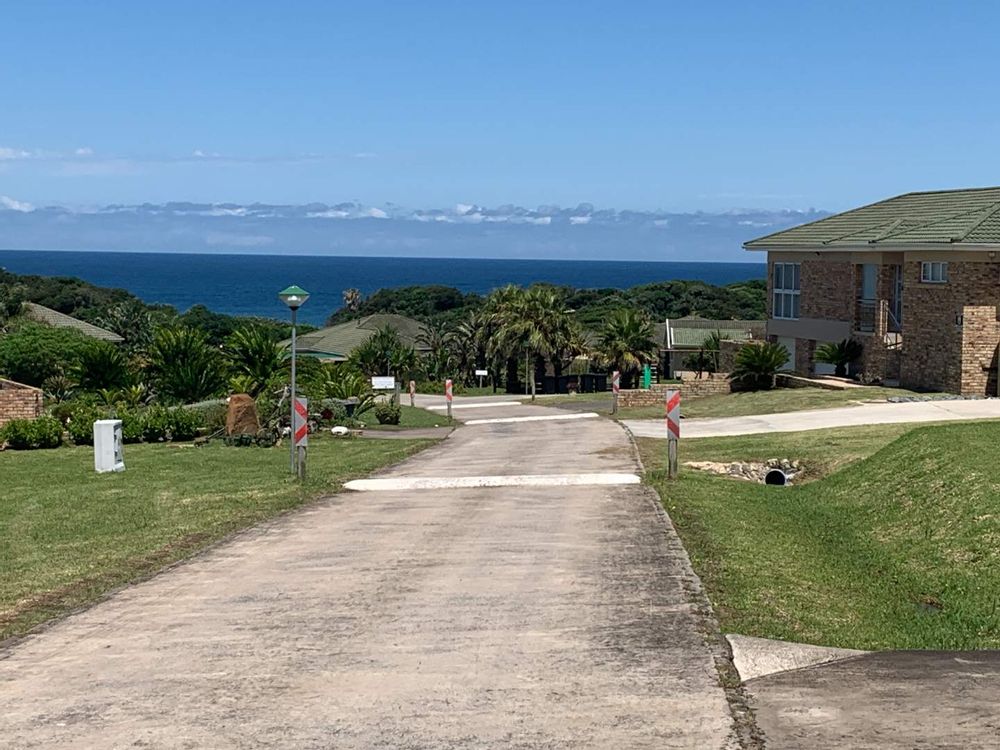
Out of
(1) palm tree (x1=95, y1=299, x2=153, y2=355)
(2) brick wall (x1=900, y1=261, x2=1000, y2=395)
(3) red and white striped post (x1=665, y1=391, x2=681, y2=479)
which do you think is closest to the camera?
(3) red and white striped post (x1=665, y1=391, x2=681, y2=479)

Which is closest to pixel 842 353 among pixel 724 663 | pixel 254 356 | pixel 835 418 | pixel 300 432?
pixel 835 418

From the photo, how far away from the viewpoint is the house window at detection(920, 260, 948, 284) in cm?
3719

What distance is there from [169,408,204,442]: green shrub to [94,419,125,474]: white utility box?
24.7ft

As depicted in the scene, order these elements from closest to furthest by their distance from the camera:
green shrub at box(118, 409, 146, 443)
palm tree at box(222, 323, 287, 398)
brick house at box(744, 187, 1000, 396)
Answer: green shrub at box(118, 409, 146, 443), brick house at box(744, 187, 1000, 396), palm tree at box(222, 323, 287, 398)

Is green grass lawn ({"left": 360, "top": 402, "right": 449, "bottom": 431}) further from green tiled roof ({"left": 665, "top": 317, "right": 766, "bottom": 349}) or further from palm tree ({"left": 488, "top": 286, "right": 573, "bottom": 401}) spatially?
green tiled roof ({"left": 665, "top": 317, "right": 766, "bottom": 349})

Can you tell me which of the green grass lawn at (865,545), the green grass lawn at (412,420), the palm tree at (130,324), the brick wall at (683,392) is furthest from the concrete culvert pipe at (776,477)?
the palm tree at (130,324)

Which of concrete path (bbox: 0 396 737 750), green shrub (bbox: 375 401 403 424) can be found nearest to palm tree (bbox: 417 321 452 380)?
green shrub (bbox: 375 401 403 424)

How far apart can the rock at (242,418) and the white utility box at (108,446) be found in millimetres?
6332

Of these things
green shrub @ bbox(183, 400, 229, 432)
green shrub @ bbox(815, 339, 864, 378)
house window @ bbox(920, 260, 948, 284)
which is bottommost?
green shrub @ bbox(183, 400, 229, 432)

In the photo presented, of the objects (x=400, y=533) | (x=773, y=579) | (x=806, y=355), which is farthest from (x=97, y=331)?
(x=773, y=579)

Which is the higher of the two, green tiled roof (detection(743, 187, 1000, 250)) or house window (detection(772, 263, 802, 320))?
green tiled roof (detection(743, 187, 1000, 250))

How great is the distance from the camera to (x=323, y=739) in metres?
7.32

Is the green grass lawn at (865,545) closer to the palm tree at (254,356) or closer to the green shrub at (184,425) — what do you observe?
the green shrub at (184,425)

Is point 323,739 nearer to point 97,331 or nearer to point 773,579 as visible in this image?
point 773,579
